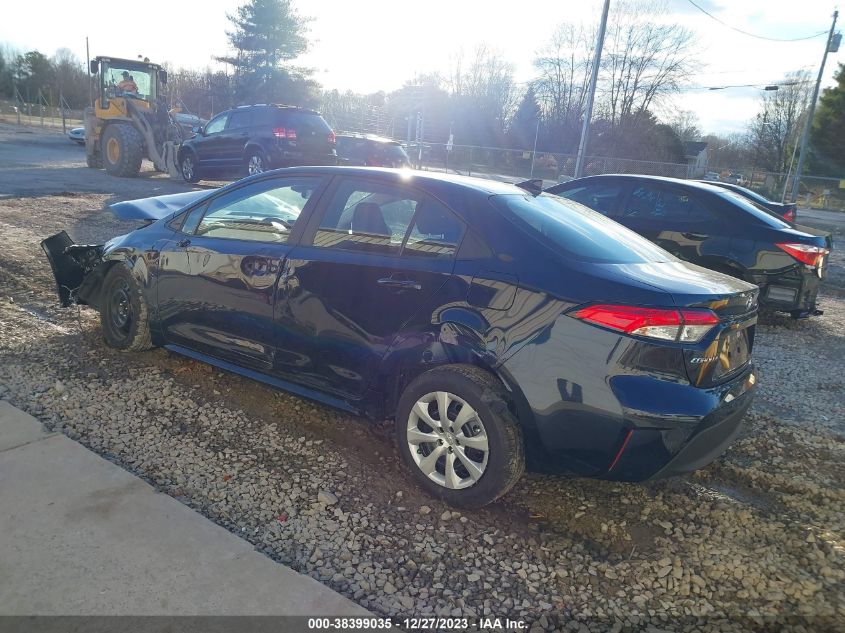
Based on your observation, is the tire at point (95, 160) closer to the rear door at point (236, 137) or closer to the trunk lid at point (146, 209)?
the rear door at point (236, 137)

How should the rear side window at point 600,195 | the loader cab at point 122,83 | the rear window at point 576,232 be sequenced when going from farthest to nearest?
1. the loader cab at point 122,83
2. the rear side window at point 600,195
3. the rear window at point 576,232

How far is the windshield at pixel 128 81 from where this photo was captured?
17109mm

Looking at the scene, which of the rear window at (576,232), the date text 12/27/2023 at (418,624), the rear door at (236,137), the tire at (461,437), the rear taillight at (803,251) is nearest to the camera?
the date text 12/27/2023 at (418,624)

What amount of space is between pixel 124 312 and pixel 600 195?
5.55 m

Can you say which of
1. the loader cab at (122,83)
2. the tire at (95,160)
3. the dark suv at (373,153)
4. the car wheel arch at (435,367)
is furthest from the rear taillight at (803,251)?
the tire at (95,160)

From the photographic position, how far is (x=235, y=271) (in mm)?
3914

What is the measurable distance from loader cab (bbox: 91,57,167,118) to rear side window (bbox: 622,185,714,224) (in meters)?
14.6

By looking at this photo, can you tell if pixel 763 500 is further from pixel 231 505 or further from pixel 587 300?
pixel 231 505

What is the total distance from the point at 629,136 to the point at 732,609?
51.4 m

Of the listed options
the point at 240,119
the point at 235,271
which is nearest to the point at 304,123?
the point at 240,119

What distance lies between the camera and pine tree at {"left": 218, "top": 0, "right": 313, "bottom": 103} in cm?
4172

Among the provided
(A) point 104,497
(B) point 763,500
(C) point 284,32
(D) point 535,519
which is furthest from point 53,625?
(C) point 284,32

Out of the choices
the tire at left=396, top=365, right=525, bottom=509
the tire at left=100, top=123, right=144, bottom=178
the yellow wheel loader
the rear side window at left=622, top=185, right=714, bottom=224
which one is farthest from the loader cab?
the tire at left=396, top=365, right=525, bottom=509

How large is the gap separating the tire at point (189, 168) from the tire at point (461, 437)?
47.8 feet
